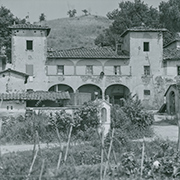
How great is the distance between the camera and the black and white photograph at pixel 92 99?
1206 centimetres

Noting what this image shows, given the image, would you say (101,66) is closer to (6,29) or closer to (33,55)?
(33,55)

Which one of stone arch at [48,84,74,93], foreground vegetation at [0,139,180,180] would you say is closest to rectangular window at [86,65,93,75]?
stone arch at [48,84,74,93]

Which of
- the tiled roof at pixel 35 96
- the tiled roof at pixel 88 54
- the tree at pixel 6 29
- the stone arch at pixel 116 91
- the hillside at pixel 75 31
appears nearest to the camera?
the tiled roof at pixel 35 96

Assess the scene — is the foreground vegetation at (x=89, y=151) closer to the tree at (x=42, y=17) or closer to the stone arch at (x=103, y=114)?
the stone arch at (x=103, y=114)

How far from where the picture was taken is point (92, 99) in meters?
35.6

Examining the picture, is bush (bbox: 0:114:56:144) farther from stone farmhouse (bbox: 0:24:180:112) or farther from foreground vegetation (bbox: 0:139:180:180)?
stone farmhouse (bbox: 0:24:180:112)

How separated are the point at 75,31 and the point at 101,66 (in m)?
41.6

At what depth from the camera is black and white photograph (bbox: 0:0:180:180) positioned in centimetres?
1206

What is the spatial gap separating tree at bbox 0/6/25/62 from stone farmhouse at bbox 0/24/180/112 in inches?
312

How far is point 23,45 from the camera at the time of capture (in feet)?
115

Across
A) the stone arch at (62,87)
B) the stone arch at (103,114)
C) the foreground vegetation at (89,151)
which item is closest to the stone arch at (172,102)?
the stone arch at (62,87)

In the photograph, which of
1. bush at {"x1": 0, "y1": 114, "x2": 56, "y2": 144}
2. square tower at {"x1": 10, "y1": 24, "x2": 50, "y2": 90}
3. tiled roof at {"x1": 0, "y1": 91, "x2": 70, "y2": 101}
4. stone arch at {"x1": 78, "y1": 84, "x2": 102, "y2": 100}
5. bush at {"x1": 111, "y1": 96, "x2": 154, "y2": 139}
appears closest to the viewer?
bush at {"x1": 0, "y1": 114, "x2": 56, "y2": 144}

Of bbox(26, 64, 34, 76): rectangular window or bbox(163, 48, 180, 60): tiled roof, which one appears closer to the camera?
bbox(26, 64, 34, 76): rectangular window

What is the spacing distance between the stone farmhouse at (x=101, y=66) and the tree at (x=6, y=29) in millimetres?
7918
